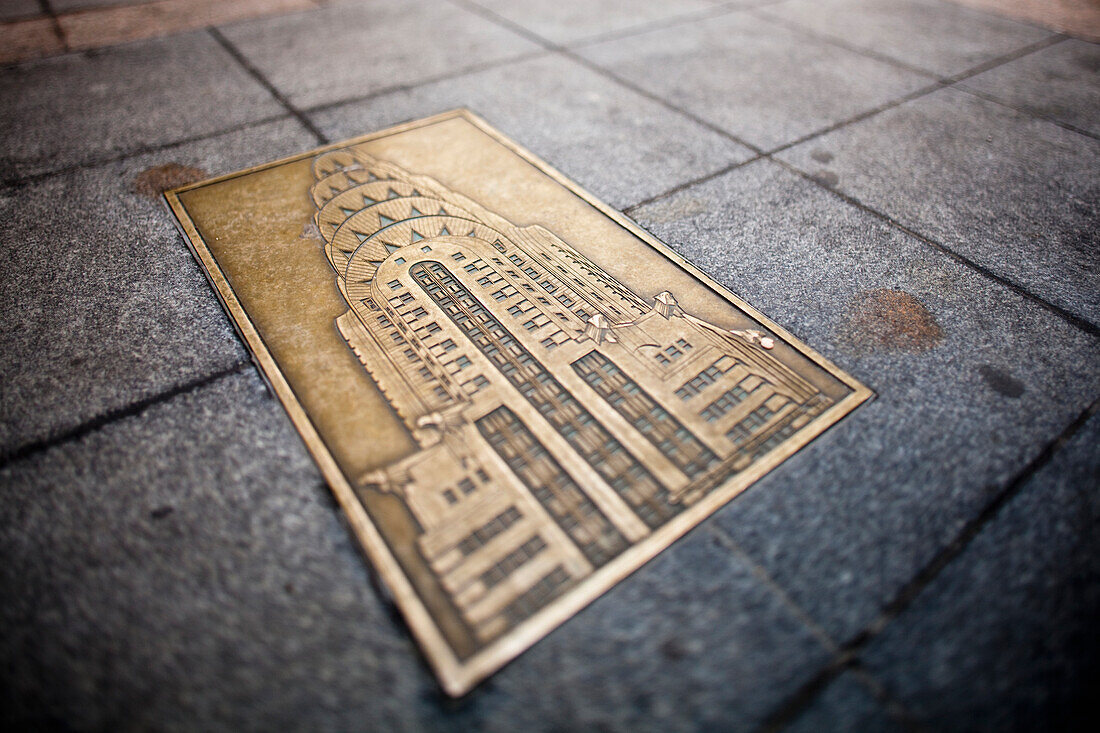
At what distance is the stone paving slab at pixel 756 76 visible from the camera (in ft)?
11.4

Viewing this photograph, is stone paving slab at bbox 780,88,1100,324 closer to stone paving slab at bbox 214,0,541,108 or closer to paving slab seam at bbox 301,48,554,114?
paving slab seam at bbox 301,48,554,114

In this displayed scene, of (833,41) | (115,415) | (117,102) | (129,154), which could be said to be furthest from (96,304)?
(833,41)

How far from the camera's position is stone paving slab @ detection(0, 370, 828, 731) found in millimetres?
1320

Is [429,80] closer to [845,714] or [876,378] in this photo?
[876,378]

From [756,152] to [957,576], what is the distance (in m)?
2.37

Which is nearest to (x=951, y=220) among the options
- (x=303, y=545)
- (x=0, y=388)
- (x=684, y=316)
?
(x=684, y=316)

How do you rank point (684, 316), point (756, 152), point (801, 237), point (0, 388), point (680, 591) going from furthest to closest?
point (756, 152)
point (801, 237)
point (684, 316)
point (0, 388)
point (680, 591)

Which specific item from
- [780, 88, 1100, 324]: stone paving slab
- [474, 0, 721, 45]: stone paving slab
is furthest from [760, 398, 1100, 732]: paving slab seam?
[474, 0, 721, 45]: stone paving slab

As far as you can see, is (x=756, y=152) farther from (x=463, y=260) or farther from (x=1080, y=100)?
(x=1080, y=100)

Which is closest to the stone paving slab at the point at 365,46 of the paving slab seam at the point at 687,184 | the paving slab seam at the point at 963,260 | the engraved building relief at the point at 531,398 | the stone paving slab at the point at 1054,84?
the engraved building relief at the point at 531,398

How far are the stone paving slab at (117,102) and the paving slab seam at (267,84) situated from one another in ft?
0.14

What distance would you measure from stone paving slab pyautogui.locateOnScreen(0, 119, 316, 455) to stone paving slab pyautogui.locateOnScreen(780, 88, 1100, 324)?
9.69 ft

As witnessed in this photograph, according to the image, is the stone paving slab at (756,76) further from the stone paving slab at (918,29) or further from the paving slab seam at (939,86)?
the stone paving slab at (918,29)

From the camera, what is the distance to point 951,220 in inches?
107
